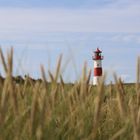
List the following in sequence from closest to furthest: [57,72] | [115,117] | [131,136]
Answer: [57,72] → [131,136] → [115,117]

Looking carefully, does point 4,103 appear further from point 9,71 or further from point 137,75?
point 137,75

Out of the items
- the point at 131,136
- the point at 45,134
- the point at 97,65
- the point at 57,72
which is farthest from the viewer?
the point at 97,65

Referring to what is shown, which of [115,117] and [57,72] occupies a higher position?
[57,72]

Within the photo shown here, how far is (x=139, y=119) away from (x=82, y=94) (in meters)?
0.32

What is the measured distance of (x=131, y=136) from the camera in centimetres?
214

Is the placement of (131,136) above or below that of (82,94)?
below

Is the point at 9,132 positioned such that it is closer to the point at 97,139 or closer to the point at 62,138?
the point at 62,138

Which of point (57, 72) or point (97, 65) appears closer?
point (57, 72)

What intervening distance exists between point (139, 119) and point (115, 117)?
1046mm

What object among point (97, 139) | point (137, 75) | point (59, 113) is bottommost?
point (97, 139)

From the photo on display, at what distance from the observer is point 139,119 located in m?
1.79

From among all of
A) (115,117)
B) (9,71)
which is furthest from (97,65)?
(9,71)

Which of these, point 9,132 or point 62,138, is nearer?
point 9,132

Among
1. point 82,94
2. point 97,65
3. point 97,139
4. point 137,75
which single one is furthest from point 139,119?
point 97,65
